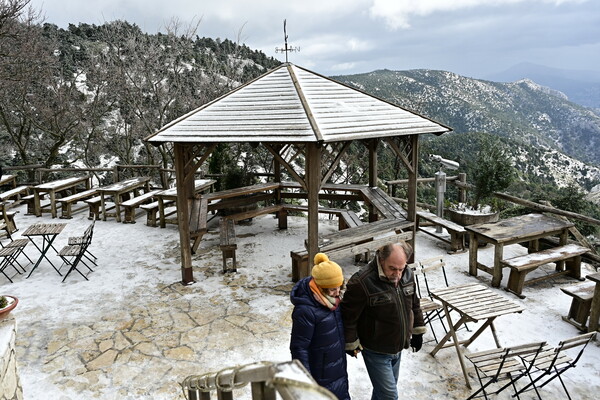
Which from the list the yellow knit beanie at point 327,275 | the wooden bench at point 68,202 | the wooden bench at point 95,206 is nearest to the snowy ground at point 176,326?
the yellow knit beanie at point 327,275

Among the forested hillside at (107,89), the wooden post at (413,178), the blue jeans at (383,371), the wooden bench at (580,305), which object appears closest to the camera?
the blue jeans at (383,371)

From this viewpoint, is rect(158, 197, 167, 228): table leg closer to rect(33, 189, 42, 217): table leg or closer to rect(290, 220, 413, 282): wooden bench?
rect(33, 189, 42, 217): table leg

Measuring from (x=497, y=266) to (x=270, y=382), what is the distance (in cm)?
638

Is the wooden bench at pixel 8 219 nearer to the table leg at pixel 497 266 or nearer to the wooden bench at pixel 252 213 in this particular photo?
the wooden bench at pixel 252 213

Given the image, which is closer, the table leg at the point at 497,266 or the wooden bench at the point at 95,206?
the table leg at the point at 497,266

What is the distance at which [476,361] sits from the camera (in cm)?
396

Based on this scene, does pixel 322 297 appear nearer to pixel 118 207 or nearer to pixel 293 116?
pixel 293 116

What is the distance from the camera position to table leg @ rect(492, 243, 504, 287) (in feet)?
22.1

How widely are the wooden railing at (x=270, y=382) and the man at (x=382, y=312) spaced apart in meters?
1.25

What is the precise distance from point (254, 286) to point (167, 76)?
14881 millimetres

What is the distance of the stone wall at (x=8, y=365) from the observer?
9.48 ft

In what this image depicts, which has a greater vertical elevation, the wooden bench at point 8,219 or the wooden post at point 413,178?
the wooden post at point 413,178

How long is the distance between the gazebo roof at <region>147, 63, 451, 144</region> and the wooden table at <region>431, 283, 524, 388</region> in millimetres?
2504

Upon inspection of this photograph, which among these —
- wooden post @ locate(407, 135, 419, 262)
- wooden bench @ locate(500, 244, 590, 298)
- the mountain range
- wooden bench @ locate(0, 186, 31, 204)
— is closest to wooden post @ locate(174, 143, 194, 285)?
wooden post @ locate(407, 135, 419, 262)
